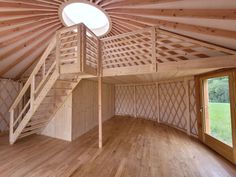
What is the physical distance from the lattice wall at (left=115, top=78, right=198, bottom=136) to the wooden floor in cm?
93

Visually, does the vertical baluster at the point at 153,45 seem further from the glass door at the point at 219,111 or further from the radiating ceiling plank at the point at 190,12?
the glass door at the point at 219,111

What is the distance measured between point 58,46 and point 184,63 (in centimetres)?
247

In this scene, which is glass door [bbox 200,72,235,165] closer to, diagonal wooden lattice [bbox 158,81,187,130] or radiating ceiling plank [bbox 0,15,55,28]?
diagonal wooden lattice [bbox 158,81,187,130]

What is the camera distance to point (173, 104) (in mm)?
4859

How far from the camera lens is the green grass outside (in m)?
2.70

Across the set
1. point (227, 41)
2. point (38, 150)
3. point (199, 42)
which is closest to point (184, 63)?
point (199, 42)

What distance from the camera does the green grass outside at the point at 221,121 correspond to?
270cm

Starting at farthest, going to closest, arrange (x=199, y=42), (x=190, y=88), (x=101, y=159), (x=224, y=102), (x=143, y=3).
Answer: (x=190, y=88) → (x=224, y=102) → (x=101, y=159) → (x=199, y=42) → (x=143, y=3)

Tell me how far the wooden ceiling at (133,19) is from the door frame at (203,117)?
69cm

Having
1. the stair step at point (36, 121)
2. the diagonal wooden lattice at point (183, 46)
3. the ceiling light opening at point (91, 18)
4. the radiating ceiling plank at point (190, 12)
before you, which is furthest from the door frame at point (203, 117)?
the stair step at point (36, 121)

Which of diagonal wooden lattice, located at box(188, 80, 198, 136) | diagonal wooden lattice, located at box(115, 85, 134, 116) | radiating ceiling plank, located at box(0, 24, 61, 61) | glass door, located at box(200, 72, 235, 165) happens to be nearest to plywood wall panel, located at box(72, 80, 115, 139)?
radiating ceiling plank, located at box(0, 24, 61, 61)

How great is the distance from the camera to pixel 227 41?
2162mm

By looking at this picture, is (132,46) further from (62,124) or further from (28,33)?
(62,124)

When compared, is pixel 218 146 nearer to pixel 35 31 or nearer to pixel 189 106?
pixel 189 106
